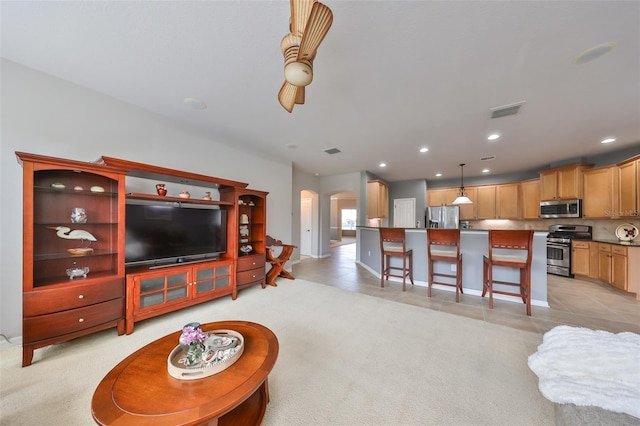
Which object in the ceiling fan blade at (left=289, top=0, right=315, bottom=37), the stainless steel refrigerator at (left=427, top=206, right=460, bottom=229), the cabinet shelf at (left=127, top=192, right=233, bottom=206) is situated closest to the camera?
the ceiling fan blade at (left=289, top=0, right=315, bottom=37)

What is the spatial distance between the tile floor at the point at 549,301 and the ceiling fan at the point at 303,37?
10.8 feet

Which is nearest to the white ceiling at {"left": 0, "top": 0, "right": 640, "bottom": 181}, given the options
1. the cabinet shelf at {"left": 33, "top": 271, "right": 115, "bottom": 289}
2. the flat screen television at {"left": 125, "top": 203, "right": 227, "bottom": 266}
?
the flat screen television at {"left": 125, "top": 203, "right": 227, "bottom": 266}

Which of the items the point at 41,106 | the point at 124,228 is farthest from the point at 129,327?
the point at 41,106

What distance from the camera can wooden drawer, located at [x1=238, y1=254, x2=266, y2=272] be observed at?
11.7ft

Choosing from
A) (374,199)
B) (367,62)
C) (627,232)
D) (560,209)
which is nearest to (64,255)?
(367,62)

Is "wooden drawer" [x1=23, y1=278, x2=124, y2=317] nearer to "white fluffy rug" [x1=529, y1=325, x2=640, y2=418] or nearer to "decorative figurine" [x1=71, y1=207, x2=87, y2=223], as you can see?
"decorative figurine" [x1=71, y1=207, x2=87, y2=223]

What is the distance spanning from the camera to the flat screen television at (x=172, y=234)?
8.62 ft

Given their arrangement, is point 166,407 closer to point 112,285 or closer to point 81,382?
point 81,382

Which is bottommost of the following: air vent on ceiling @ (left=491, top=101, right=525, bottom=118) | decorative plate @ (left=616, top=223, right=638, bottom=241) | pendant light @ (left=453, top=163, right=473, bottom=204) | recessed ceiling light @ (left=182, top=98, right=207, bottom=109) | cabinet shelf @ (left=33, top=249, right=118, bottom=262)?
cabinet shelf @ (left=33, top=249, right=118, bottom=262)

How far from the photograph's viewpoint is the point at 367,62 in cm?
200

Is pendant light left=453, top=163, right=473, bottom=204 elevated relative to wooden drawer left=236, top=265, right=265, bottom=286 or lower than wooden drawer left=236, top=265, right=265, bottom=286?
elevated

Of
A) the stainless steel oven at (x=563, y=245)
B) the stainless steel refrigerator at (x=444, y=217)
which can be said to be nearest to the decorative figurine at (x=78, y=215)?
the stainless steel refrigerator at (x=444, y=217)

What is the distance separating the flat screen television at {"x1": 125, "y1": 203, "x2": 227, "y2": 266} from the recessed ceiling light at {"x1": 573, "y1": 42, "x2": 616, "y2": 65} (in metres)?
4.42

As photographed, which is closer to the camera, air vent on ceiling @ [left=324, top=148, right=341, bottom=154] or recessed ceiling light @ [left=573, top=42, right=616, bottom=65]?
recessed ceiling light @ [left=573, top=42, right=616, bottom=65]
